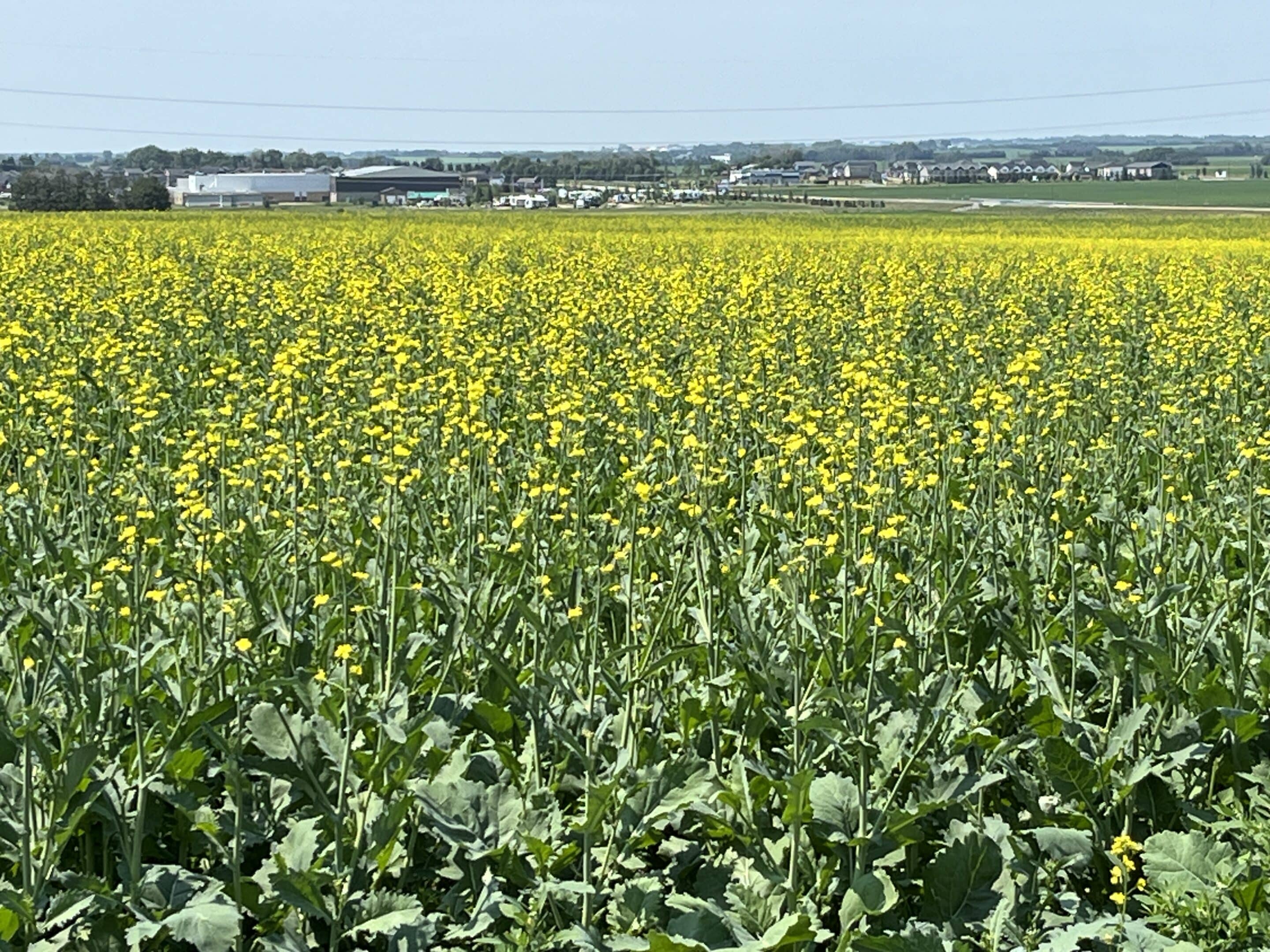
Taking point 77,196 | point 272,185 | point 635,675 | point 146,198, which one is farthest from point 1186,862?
point 272,185

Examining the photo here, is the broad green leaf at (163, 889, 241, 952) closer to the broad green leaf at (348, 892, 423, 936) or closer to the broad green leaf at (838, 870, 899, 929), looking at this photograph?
the broad green leaf at (348, 892, 423, 936)

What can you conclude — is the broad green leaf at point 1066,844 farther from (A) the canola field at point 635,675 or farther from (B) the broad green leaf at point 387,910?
(B) the broad green leaf at point 387,910

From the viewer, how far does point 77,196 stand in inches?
2494

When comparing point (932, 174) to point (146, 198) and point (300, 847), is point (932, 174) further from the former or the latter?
point (300, 847)

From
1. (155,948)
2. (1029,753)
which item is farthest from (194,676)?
(1029,753)

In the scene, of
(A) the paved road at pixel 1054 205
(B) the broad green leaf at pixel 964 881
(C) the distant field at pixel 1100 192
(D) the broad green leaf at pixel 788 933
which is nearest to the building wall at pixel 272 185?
(C) the distant field at pixel 1100 192

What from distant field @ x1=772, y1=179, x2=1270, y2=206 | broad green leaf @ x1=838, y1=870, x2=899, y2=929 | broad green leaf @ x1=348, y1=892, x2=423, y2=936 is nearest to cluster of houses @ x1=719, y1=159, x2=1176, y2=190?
distant field @ x1=772, y1=179, x2=1270, y2=206

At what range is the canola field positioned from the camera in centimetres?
441

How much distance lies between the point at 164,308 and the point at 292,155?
175 metres

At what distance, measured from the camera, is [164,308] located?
16.0m

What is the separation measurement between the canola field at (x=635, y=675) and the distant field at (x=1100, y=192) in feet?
267

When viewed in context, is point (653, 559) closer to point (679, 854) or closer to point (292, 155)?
point (679, 854)

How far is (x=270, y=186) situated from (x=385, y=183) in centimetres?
919

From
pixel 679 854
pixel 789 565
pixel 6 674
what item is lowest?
pixel 679 854
